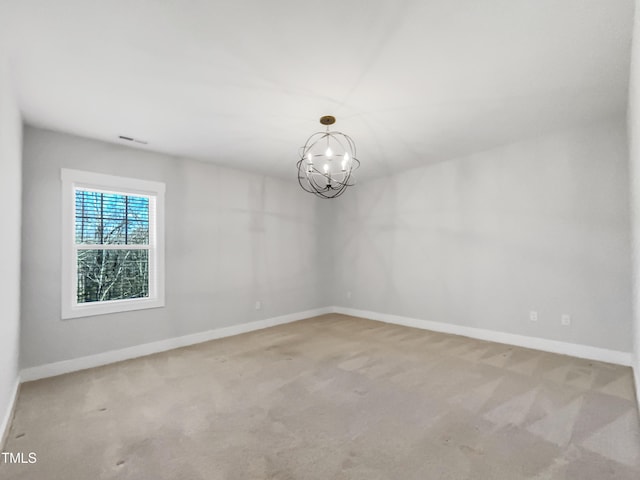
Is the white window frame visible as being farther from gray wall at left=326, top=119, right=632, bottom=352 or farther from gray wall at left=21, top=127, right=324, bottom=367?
gray wall at left=326, top=119, right=632, bottom=352

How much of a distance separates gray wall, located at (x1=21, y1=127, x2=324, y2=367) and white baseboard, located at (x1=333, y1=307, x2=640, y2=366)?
1.77 metres

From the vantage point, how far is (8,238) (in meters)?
2.32

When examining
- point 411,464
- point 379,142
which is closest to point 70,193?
point 379,142

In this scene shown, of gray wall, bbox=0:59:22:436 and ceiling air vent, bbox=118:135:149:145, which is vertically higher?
ceiling air vent, bbox=118:135:149:145

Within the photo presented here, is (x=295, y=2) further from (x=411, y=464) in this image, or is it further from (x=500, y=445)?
(x=500, y=445)

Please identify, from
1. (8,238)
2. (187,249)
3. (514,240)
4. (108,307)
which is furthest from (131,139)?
(514,240)

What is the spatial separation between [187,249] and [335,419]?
9.90 feet

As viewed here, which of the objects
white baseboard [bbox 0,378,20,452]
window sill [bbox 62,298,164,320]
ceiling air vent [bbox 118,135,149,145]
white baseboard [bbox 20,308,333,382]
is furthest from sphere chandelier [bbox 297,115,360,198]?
white baseboard [bbox 0,378,20,452]

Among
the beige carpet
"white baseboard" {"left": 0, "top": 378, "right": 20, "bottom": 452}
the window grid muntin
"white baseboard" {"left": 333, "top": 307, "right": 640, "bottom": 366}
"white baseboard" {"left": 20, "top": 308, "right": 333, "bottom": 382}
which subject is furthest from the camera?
the window grid muntin

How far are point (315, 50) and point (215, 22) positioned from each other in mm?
629

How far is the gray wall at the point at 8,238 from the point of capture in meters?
2.05

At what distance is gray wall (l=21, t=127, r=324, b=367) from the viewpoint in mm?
3146

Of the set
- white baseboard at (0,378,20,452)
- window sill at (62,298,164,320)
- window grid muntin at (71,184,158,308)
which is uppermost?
window grid muntin at (71,184,158,308)

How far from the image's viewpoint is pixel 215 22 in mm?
1811
